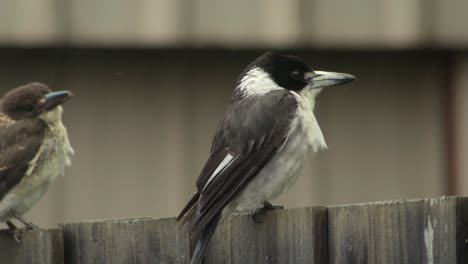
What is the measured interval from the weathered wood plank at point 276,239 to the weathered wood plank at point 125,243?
15 centimetres

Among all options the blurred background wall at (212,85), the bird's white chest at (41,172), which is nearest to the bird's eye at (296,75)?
the blurred background wall at (212,85)

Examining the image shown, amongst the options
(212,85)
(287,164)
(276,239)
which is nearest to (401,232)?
(276,239)

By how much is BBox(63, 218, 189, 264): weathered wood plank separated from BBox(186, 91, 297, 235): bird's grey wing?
429 mm

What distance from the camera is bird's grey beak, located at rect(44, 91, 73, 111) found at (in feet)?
16.1

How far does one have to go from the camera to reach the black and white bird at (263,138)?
4.40 meters

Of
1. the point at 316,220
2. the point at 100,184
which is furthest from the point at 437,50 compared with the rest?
the point at 316,220

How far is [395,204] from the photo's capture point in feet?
10.9

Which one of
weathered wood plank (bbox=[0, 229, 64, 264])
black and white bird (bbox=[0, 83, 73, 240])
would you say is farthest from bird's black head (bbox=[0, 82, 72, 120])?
weathered wood plank (bbox=[0, 229, 64, 264])

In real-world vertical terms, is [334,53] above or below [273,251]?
above

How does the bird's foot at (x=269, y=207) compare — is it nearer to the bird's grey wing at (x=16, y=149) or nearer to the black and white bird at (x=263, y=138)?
the black and white bird at (x=263, y=138)

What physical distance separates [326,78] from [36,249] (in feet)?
6.97

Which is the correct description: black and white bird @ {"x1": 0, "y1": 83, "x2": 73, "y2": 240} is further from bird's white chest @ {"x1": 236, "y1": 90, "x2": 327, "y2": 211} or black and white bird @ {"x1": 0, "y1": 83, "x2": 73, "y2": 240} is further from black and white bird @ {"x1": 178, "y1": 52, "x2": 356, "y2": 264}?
bird's white chest @ {"x1": 236, "y1": 90, "x2": 327, "y2": 211}

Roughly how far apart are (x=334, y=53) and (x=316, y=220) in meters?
2.26

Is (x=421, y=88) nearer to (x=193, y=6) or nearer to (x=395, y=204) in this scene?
(x=193, y=6)
